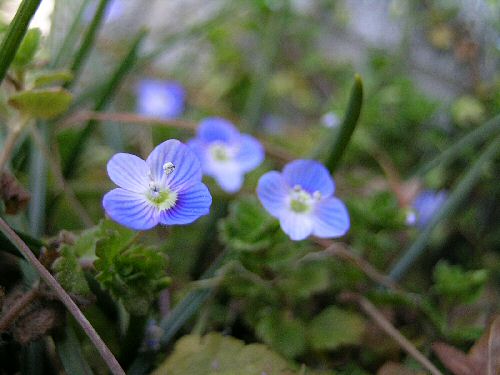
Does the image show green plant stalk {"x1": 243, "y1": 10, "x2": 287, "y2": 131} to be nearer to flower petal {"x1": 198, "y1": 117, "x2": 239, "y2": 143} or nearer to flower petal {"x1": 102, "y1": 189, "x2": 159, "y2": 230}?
flower petal {"x1": 198, "y1": 117, "x2": 239, "y2": 143}

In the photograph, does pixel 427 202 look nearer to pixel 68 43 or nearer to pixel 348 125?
pixel 348 125

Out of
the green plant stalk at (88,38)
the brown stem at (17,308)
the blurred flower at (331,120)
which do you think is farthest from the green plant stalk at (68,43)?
the blurred flower at (331,120)

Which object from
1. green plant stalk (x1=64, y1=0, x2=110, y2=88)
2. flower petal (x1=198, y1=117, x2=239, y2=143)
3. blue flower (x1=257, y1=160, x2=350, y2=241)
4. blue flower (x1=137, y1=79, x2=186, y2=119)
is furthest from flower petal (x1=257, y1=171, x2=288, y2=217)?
blue flower (x1=137, y1=79, x2=186, y2=119)

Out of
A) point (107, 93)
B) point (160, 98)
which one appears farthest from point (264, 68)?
point (107, 93)

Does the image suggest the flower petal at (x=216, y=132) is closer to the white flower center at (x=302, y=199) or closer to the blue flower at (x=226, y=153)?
the blue flower at (x=226, y=153)

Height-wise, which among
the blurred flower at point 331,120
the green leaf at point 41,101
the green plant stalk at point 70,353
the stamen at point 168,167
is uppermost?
the green leaf at point 41,101

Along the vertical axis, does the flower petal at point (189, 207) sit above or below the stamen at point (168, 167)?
below
